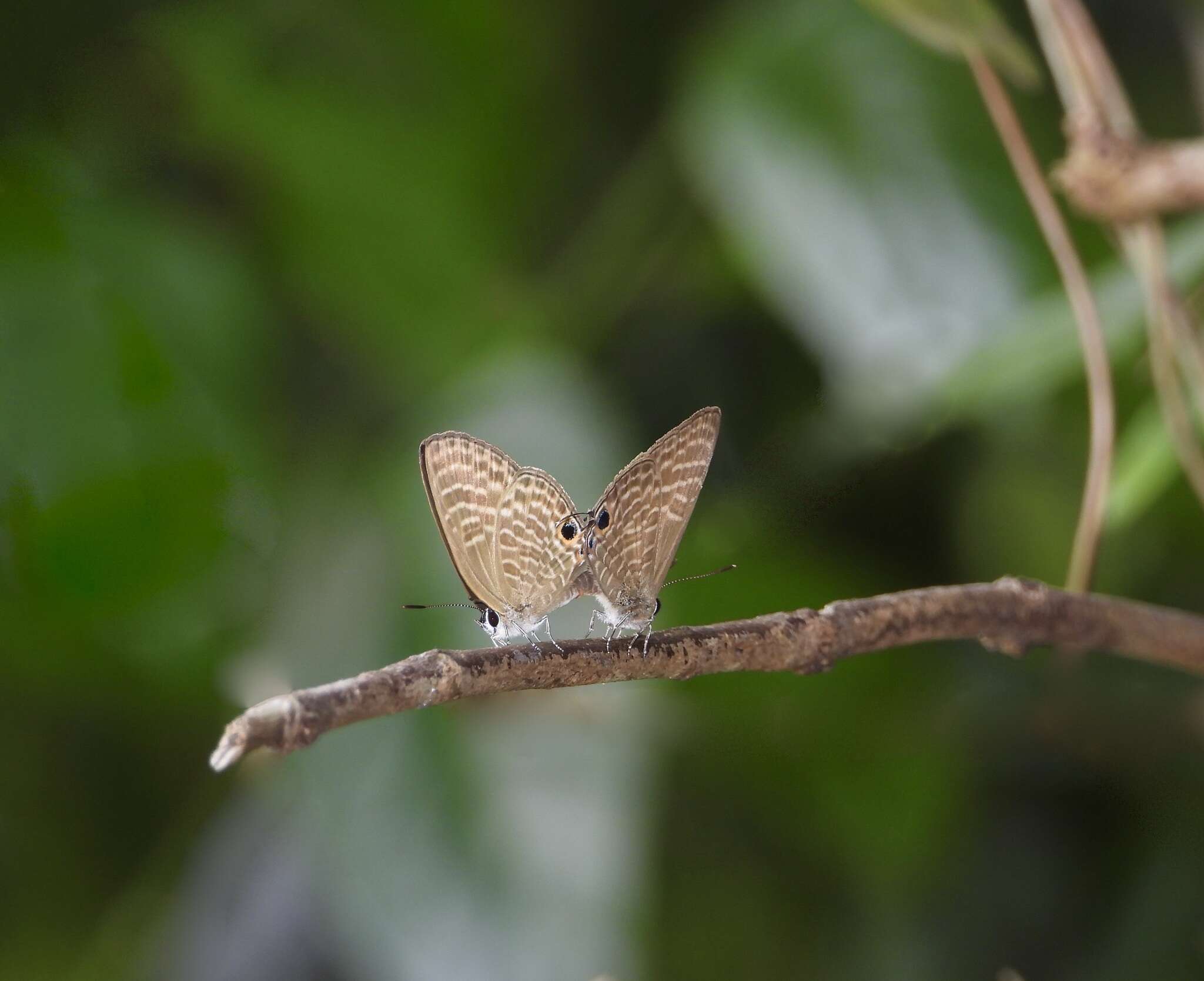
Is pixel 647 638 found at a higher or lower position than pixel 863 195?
lower

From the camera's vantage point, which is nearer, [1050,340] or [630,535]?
[630,535]

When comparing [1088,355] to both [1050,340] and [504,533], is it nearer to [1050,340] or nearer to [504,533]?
[1050,340]

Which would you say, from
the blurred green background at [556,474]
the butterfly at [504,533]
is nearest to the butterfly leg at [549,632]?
the butterfly at [504,533]

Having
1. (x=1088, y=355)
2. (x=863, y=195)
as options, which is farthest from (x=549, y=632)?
(x=863, y=195)

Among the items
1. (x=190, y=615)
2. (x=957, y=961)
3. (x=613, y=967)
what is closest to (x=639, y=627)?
(x=613, y=967)

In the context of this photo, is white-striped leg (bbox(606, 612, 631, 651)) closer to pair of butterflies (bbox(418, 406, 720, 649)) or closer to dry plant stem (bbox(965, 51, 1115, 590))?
pair of butterflies (bbox(418, 406, 720, 649))
